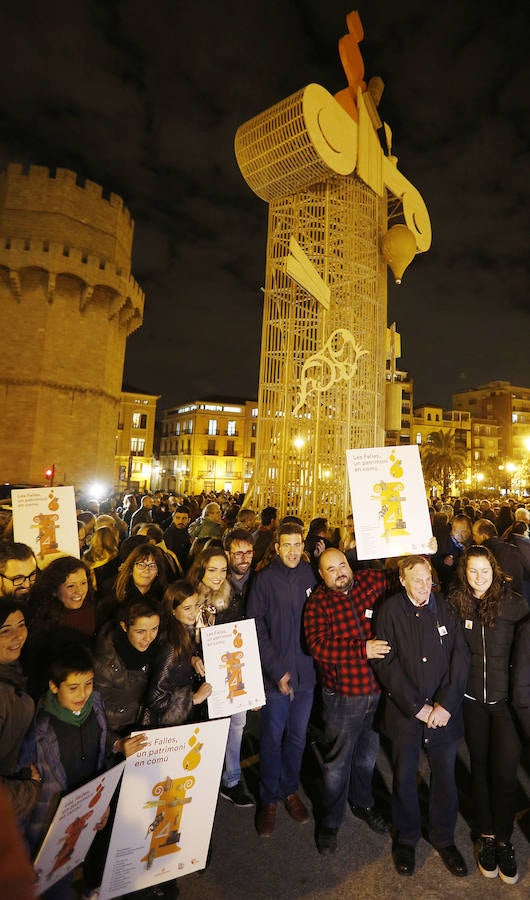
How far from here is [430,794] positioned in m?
3.28

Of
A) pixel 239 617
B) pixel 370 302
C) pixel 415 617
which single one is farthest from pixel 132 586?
pixel 370 302

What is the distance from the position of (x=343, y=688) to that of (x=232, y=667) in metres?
0.86

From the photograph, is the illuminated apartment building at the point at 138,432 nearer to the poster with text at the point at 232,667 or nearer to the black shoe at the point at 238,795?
the black shoe at the point at 238,795

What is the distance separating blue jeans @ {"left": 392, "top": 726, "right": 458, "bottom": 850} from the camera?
3.25 metres

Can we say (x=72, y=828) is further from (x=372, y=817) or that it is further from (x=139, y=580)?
(x=372, y=817)

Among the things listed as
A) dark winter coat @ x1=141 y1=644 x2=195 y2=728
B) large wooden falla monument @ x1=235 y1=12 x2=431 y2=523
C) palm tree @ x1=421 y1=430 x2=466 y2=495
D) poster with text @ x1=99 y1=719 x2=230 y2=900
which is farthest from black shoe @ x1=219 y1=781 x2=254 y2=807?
palm tree @ x1=421 y1=430 x2=466 y2=495

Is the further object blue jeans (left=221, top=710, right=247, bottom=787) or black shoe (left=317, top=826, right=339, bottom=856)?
blue jeans (left=221, top=710, right=247, bottom=787)

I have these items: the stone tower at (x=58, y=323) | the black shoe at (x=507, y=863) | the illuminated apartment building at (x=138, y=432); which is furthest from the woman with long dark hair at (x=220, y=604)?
the illuminated apartment building at (x=138, y=432)

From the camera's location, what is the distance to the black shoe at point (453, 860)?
3.07 metres

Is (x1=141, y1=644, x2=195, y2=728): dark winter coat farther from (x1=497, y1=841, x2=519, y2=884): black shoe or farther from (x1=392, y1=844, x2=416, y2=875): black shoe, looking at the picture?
(x1=497, y1=841, x2=519, y2=884): black shoe

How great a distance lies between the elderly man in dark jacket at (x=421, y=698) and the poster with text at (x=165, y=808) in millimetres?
1319

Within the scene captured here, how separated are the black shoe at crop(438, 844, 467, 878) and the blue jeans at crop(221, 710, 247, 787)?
5.35ft

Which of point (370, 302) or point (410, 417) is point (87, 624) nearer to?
point (370, 302)

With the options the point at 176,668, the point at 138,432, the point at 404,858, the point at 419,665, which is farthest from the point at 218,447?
the point at 404,858
